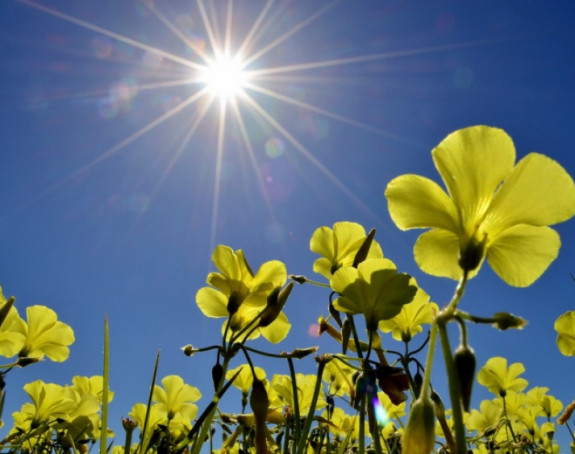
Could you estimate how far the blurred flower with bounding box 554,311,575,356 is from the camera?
2.56 m

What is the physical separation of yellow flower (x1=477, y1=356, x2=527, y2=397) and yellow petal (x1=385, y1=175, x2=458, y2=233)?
4.77 meters

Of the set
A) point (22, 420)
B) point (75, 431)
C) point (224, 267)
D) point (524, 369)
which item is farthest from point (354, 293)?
point (524, 369)

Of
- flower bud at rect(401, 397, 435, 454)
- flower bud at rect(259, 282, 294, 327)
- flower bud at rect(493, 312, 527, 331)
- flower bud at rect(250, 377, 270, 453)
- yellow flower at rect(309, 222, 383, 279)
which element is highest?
yellow flower at rect(309, 222, 383, 279)

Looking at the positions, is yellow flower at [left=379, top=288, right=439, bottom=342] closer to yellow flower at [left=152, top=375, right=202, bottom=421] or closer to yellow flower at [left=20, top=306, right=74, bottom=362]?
yellow flower at [left=20, top=306, right=74, bottom=362]

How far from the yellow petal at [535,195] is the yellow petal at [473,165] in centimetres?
3

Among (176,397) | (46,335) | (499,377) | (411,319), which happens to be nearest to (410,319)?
(411,319)

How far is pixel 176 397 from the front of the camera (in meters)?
5.01

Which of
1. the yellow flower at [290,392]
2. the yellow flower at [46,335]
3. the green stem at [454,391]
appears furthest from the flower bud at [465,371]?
the yellow flower at [46,335]

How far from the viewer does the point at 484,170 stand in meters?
1.40

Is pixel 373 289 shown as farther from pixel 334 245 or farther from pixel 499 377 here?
pixel 499 377

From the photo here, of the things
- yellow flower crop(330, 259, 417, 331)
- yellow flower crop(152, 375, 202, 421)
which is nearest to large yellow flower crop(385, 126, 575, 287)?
yellow flower crop(330, 259, 417, 331)

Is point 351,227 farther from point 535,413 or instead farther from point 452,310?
point 535,413

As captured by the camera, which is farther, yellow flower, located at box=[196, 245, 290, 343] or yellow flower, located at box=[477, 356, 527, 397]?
yellow flower, located at box=[477, 356, 527, 397]

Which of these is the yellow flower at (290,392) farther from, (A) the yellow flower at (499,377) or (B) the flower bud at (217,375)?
(A) the yellow flower at (499,377)
